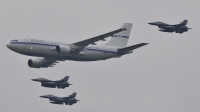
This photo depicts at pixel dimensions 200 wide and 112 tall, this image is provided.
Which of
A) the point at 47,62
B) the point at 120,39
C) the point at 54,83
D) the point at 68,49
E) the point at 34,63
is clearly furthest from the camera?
the point at 54,83

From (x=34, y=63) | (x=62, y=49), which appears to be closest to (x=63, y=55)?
(x=62, y=49)

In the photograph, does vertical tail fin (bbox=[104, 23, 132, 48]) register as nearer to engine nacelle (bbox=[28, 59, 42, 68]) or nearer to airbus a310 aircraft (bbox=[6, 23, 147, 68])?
airbus a310 aircraft (bbox=[6, 23, 147, 68])

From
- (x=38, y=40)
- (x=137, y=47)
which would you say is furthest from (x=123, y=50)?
(x=38, y=40)

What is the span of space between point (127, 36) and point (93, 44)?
42.9ft

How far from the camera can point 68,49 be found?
133875mm

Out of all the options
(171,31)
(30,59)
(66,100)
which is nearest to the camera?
(171,31)

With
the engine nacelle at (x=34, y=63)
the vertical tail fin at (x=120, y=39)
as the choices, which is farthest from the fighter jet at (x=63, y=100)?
the vertical tail fin at (x=120, y=39)

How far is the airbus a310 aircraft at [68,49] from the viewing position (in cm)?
13275

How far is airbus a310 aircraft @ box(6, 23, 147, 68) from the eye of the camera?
13275cm

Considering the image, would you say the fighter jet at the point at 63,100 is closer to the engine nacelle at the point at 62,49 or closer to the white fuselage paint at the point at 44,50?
the white fuselage paint at the point at 44,50

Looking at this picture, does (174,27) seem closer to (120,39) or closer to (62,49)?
(120,39)

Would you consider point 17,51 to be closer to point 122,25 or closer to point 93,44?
point 93,44

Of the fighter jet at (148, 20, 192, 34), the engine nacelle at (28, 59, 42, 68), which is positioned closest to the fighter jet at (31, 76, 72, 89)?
the engine nacelle at (28, 59, 42, 68)

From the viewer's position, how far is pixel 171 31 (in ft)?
436
